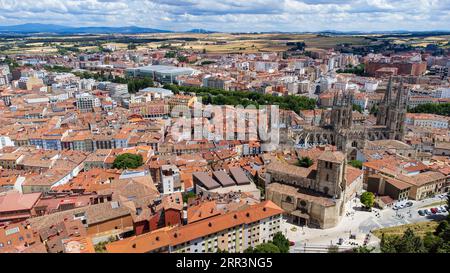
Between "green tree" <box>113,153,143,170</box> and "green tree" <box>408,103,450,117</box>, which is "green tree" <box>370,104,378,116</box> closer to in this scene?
"green tree" <box>408,103,450,117</box>

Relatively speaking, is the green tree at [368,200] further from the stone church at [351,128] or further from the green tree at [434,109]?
the green tree at [434,109]

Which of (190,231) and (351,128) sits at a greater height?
(351,128)

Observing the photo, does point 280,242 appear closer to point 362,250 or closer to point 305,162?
point 362,250

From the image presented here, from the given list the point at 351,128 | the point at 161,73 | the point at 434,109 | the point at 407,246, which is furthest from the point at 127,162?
the point at 161,73

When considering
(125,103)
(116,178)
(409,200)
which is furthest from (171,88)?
(409,200)

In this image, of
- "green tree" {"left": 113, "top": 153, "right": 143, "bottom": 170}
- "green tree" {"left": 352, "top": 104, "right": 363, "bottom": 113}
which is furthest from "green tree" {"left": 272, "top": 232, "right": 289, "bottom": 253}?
"green tree" {"left": 352, "top": 104, "right": 363, "bottom": 113}

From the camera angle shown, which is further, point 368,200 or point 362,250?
point 368,200

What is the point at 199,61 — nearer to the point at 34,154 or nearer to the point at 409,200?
the point at 34,154
